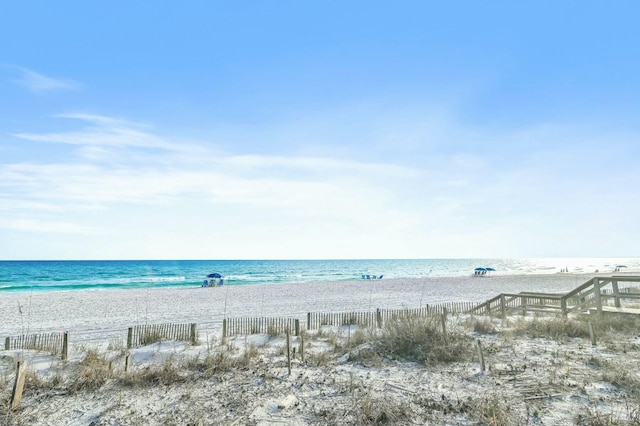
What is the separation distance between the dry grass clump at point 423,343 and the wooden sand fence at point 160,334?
614cm

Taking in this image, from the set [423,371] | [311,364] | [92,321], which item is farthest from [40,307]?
[423,371]

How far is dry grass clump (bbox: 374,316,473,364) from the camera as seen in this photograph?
30.7ft

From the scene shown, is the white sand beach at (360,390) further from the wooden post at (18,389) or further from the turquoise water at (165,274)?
the turquoise water at (165,274)

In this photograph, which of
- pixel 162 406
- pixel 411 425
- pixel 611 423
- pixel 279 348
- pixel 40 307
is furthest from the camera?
pixel 40 307

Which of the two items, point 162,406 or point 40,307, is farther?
point 40,307

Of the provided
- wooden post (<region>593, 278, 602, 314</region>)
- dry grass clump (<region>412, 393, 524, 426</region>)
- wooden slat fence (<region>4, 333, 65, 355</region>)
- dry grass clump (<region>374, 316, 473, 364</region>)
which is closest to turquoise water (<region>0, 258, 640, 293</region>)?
wooden post (<region>593, 278, 602, 314</region>)

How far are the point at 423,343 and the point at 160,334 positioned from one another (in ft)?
28.2

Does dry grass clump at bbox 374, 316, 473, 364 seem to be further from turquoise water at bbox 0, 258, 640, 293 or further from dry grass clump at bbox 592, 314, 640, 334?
turquoise water at bbox 0, 258, 640, 293

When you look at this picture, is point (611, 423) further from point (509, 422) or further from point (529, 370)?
point (529, 370)

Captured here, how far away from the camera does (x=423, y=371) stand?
8641 millimetres

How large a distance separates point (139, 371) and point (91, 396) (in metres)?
1.04

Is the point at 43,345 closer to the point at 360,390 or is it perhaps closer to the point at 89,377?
the point at 89,377

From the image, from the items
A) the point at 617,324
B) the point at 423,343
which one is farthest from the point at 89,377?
the point at 617,324

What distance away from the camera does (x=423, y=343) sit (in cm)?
991
